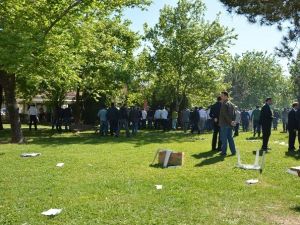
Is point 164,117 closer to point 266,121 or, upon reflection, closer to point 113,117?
point 113,117

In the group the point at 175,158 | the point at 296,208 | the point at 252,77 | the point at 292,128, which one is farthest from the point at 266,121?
the point at 252,77

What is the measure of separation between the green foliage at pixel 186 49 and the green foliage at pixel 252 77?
4012 cm

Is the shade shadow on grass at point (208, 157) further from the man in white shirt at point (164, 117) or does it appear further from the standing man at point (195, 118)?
the man in white shirt at point (164, 117)

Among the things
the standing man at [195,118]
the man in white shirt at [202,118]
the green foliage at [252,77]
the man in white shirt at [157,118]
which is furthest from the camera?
the green foliage at [252,77]

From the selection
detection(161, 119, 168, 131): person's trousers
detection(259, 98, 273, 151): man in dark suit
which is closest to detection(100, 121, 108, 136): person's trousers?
detection(161, 119, 168, 131): person's trousers

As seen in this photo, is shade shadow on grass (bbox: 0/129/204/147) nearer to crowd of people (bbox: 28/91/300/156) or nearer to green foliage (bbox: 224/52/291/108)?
crowd of people (bbox: 28/91/300/156)

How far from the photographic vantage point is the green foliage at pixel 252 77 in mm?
79562

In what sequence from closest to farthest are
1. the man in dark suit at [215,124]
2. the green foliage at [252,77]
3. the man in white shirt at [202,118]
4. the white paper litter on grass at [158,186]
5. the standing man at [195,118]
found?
the white paper litter on grass at [158,186]
the man in dark suit at [215,124]
the standing man at [195,118]
the man in white shirt at [202,118]
the green foliage at [252,77]

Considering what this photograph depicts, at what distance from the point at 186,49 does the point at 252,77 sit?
46.6 metres

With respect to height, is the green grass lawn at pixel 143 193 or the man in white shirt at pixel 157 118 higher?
the man in white shirt at pixel 157 118

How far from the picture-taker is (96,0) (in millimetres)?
20375

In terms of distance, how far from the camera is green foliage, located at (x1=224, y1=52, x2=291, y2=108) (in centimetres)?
7956

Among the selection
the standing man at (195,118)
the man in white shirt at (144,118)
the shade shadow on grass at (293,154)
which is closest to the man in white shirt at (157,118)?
the man in white shirt at (144,118)

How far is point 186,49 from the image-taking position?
121 feet
